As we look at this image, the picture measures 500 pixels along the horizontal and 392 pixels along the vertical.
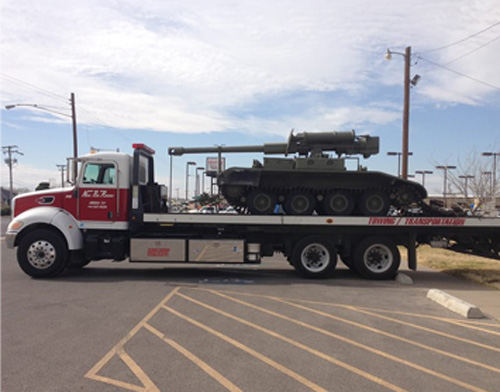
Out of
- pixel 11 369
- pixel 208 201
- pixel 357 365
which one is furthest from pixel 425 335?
pixel 208 201

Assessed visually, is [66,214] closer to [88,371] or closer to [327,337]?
[88,371]

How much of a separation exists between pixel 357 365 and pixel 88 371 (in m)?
2.88

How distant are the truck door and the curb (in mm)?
7219

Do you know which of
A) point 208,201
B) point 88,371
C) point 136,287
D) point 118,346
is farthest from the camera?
point 208,201

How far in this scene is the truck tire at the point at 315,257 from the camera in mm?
9977

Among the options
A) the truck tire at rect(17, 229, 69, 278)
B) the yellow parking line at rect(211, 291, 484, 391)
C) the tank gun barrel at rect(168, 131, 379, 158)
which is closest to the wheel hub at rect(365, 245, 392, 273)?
the tank gun barrel at rect(168, 131, 379, 158)

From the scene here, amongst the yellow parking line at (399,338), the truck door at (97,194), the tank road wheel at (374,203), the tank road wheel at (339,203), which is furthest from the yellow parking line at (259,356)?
the tank road wheel at (374,203)

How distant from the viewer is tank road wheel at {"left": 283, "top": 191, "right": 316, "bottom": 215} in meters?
10.2

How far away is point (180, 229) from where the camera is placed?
33.7 feet

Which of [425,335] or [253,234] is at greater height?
[253,234]

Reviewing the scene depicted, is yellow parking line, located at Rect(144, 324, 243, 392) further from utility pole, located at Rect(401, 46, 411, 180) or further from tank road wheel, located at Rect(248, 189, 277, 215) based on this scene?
utility pole, located at Rect(401, 46, 411, 180)

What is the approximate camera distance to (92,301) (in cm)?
748

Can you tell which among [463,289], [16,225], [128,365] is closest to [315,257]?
[463,289]

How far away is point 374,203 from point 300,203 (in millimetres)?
1812
